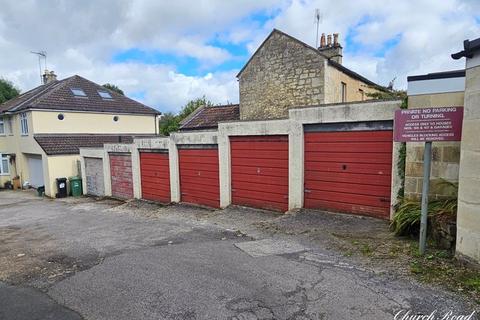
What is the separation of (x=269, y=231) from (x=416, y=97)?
446cm

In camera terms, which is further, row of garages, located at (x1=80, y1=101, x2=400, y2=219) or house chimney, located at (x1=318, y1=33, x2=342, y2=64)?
house chimney, located at (x1=318, y1=33, x2=342, y2=64)

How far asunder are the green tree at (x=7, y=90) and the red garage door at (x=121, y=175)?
33.2m

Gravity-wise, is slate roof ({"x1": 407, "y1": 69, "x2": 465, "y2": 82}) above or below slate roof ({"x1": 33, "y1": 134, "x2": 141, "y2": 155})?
above

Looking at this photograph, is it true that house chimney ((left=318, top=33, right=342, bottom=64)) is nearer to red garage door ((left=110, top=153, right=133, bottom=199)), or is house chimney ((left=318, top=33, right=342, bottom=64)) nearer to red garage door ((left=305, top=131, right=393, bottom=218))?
red garage door ((left=305, top=131, right=393, bottom=218))

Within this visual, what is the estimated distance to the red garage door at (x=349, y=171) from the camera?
791cm

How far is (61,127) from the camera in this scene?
21.8m

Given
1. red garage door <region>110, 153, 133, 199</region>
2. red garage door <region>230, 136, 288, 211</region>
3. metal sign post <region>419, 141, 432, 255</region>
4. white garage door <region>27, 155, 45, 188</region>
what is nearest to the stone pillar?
metal sign post <region>419, 141, 432, 255</region>

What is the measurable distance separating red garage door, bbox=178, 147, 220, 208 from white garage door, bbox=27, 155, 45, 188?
45.6 feet

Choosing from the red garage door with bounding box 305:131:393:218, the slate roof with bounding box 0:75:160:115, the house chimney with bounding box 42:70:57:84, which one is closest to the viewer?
the red garage door with bounding box 305:131:393:218

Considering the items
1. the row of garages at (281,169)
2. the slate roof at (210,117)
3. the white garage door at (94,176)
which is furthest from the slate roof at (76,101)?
the row of garages at (281,169)

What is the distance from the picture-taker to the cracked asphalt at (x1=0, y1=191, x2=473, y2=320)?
4246 mm

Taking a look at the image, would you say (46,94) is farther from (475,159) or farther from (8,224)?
(475,159)

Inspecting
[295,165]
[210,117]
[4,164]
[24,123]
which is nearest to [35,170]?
[24,123]

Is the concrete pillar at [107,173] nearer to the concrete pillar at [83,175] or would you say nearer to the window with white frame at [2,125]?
the concrete pillar at [83,175]
